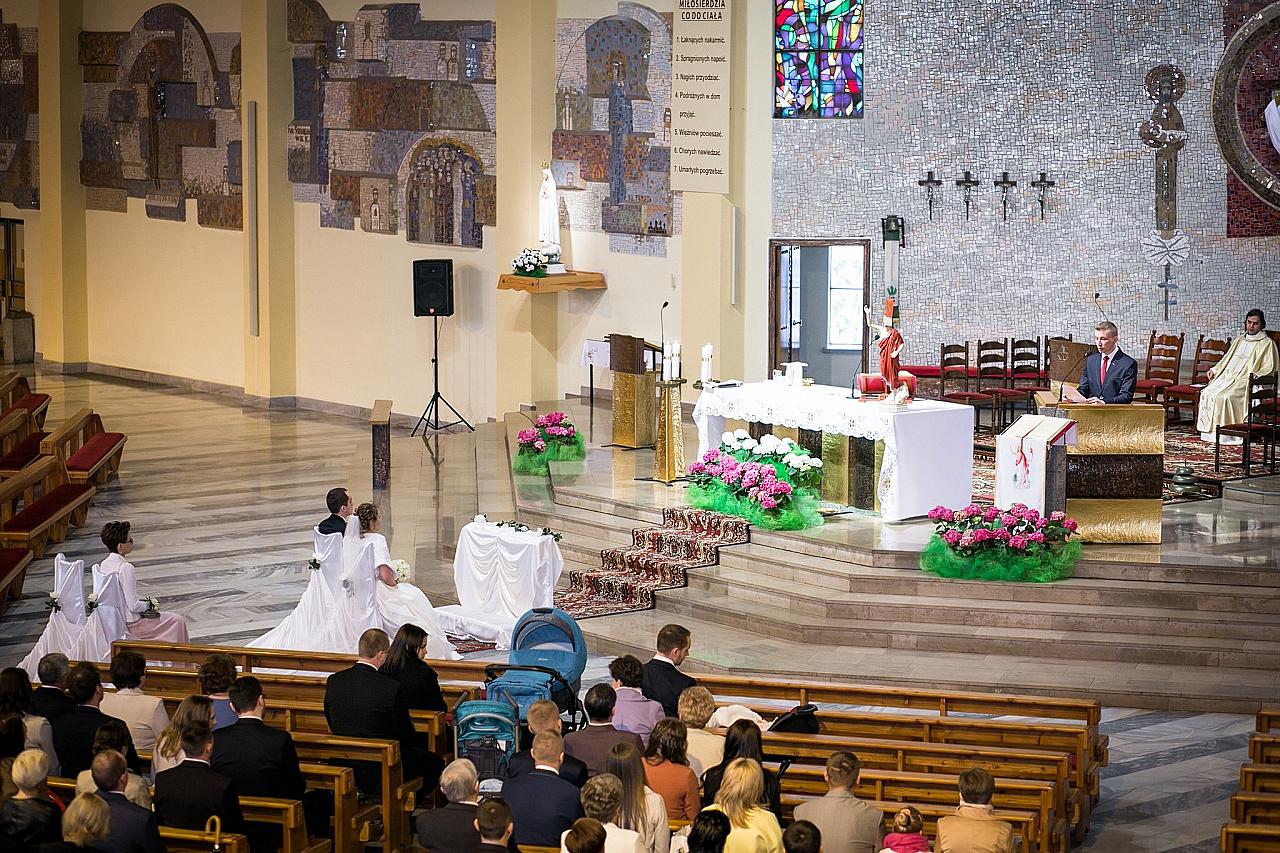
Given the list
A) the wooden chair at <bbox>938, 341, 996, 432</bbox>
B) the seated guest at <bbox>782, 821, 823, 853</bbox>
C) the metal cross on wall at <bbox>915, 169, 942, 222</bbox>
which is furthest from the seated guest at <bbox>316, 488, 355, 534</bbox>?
the metal cross on wall at <bbox>915, 169, 942, 222</bbox>

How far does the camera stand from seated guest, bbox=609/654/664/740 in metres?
7.13

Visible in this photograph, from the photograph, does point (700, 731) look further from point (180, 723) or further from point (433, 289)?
point (433, 289)

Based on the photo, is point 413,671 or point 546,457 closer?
point 413,671

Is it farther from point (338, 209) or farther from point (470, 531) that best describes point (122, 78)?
point (470, 531)

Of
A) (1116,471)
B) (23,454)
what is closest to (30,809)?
(1116,471)

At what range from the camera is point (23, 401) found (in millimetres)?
17344

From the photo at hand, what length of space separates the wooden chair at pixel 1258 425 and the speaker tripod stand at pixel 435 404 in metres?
8.15

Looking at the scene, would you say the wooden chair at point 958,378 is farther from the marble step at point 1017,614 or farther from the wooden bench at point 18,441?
the wooden bench at point 18,441

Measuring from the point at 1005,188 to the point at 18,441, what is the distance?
10.4 metres

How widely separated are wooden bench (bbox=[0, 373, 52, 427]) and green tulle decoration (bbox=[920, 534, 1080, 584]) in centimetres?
1013

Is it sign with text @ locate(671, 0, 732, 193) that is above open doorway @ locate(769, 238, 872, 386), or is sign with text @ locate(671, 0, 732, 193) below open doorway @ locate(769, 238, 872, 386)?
above

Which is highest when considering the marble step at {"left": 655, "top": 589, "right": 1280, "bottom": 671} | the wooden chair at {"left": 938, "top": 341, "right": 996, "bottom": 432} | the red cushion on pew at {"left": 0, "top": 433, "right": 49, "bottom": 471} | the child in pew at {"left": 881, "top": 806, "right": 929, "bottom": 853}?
the wooden chair at {"left": 938, "top": 341, "right": 996, "bottom": 432}

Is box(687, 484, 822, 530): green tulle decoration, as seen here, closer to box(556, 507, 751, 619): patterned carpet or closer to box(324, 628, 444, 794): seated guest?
box(556, 507, 751, 619): patterned carpet

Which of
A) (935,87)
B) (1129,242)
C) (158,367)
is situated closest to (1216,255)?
(1129,242)
